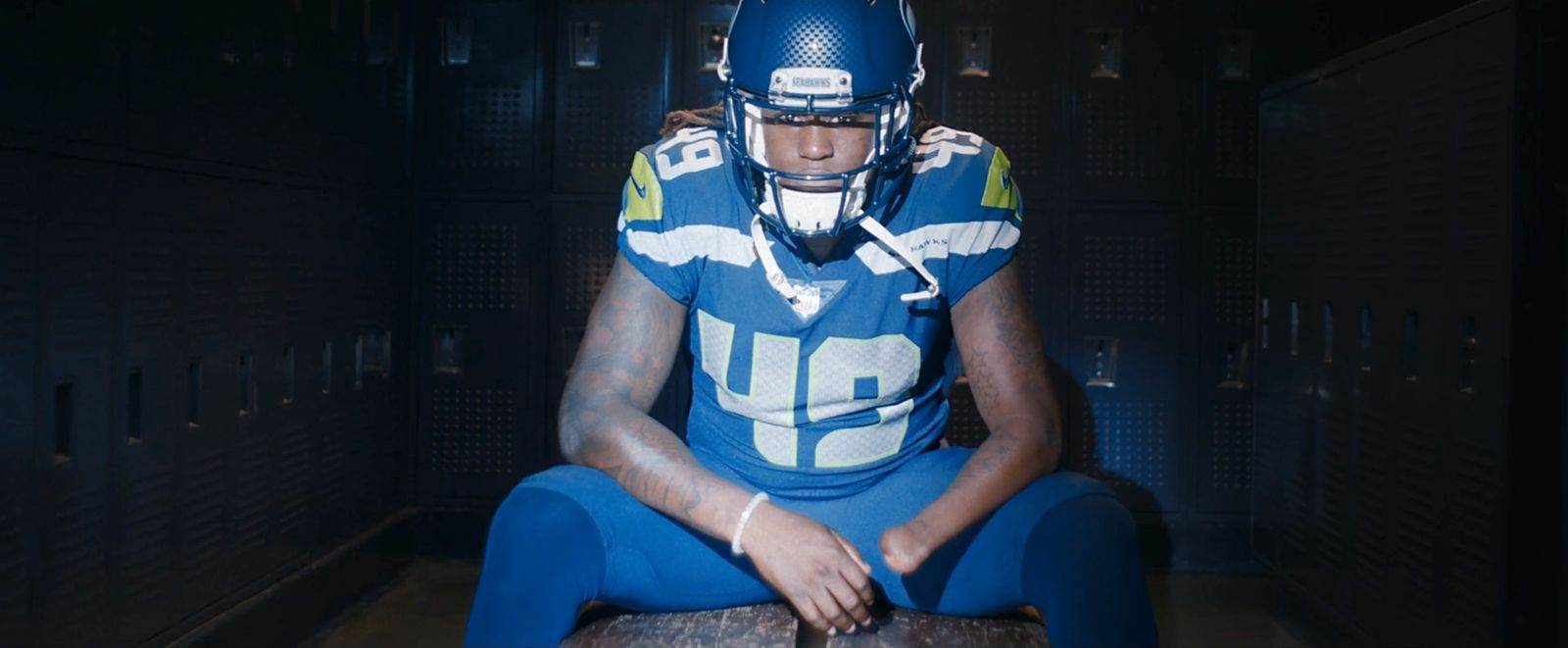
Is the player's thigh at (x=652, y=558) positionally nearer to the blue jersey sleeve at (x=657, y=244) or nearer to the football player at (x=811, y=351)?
the football player at (x=811, y=351)

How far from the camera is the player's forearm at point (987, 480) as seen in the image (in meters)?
1.54

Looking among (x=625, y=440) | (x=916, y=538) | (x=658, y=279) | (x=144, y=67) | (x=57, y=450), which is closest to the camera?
(x=916, y=538)

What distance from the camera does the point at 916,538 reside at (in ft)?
4.94

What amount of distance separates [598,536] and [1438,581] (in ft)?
5.32

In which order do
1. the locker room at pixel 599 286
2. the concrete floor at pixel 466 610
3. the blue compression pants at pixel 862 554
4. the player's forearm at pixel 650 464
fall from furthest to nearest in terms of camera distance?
the concrete floor at pixel 466 610
the locker room at pixel 599 286
the player's forearm at pixel 650 464
the blue compression pants at pixel 862 554

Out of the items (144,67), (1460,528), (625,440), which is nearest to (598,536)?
(625,440)

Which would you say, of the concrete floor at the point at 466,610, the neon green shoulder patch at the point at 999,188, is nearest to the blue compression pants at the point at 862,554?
the neon green shoulder patch at the point at 999,188

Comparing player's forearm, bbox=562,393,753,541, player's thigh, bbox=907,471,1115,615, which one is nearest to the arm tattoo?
player's forearm, bbox=562,393,753,541

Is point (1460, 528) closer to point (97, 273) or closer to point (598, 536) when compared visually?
point (598, 536)

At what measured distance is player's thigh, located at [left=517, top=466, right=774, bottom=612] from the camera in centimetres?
161

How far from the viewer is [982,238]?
1.84 meters

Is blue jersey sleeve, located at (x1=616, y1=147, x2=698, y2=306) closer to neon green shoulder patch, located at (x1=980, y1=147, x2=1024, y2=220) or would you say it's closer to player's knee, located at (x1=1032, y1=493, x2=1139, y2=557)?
neon green shoulder patch, located at (x1=980, y1=147, x2=1024, y2=220)

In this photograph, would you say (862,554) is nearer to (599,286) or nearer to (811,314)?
→ (811,314)

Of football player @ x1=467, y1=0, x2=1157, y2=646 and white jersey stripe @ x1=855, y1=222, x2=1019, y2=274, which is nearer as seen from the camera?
football player @ x1=467, y1=0, x2=1157, y2=646
